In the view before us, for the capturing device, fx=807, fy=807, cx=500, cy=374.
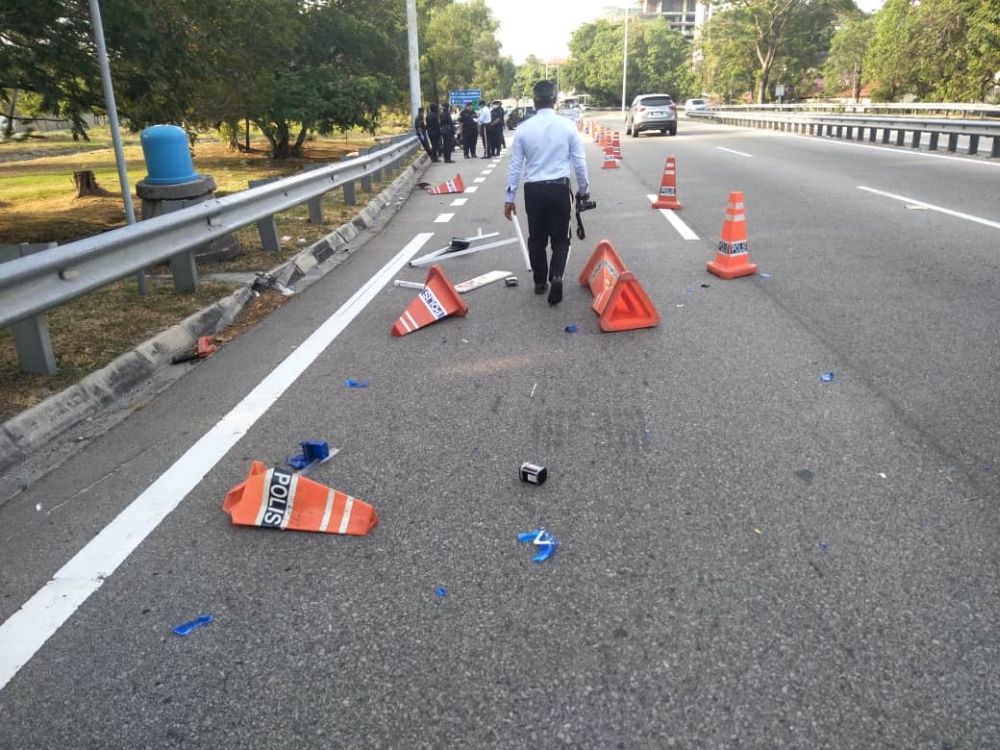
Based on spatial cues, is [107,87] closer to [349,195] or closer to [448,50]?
[349,195]

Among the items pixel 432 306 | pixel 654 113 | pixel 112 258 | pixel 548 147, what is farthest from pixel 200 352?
pixel 654 113

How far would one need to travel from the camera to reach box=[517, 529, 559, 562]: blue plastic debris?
3.13m

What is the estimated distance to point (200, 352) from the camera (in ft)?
19.4

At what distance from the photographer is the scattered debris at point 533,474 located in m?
3.68

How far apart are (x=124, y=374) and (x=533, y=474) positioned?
3.08 metres

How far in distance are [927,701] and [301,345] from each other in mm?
4819

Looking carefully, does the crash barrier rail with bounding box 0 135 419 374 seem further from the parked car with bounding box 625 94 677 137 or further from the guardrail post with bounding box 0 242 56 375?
the parked car with bounding box 625 94 677 137

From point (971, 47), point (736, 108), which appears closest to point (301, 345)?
point (971, 47)

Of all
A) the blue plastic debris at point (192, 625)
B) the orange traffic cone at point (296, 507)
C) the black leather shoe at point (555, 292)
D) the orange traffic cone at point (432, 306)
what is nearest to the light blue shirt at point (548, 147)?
the black leather shoe at point (555, 292)

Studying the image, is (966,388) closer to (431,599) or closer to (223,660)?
(431,599)

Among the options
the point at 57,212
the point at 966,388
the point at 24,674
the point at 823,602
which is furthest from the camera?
the point at 57,212

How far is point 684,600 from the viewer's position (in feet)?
9.26

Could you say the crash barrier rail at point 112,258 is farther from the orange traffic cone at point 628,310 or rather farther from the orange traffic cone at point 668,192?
the orange traffic cone at point 668,192

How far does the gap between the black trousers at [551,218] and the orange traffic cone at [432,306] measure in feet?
3.30
